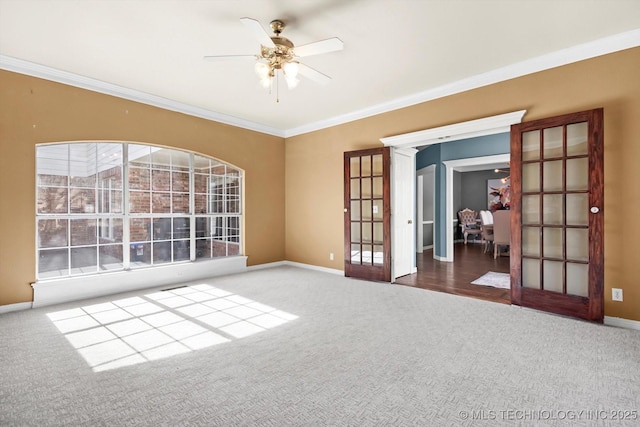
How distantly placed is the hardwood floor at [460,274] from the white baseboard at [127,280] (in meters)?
2.99

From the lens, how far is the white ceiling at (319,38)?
98.6 inches

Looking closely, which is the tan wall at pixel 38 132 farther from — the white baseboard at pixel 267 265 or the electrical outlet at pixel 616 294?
the electrical outlet at pixel 616 294

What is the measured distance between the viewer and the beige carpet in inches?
66.8

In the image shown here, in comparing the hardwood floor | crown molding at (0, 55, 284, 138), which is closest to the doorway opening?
the hardwood floor

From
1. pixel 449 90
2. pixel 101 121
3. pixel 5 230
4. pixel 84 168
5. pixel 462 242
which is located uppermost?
pixel 449 90

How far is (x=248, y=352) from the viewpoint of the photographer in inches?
95.7

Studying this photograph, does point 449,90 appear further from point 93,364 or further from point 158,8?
point 93,364

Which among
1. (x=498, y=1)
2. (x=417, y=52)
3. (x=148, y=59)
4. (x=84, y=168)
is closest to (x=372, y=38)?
(x=417, y=52)

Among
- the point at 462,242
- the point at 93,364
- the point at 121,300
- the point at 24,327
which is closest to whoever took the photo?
the point at 93,364

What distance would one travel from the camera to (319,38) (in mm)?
2979

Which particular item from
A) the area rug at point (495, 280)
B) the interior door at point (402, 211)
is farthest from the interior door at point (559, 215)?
the interior door at point (402, 211)

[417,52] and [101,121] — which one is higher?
[417,52]

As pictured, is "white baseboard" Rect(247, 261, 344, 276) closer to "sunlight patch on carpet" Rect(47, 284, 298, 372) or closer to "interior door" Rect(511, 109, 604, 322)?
"sunlight patch on carpet" Rect(47, 284, 298, 372)

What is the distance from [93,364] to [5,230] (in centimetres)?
236
